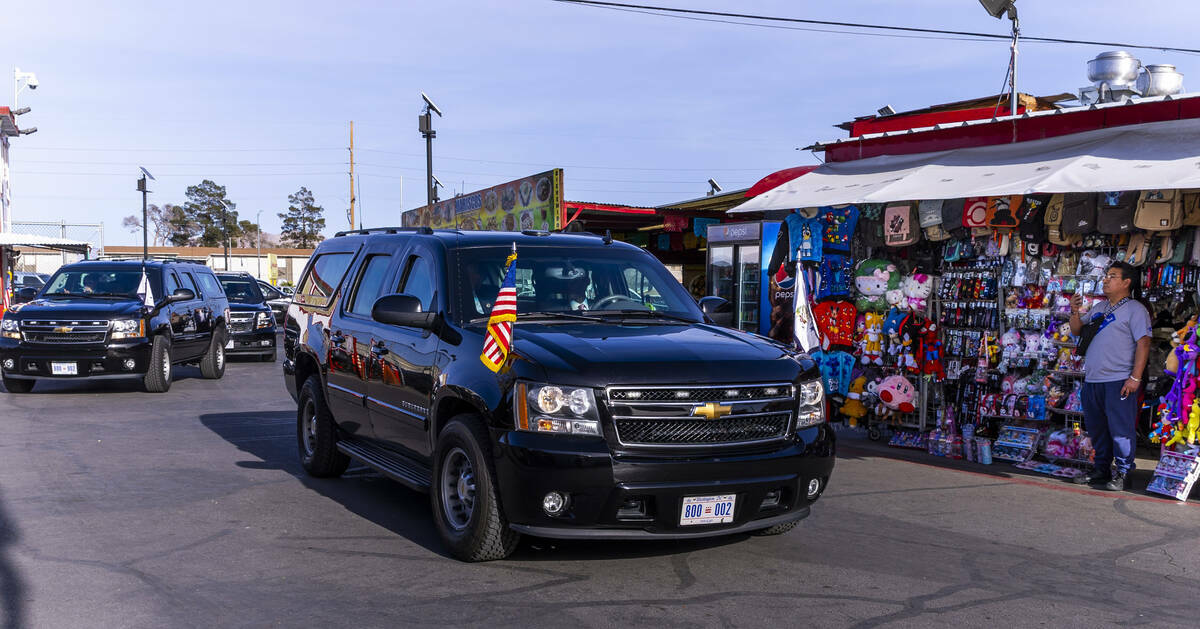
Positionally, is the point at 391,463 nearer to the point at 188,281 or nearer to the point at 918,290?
the point at 918,290

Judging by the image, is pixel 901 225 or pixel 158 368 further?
pixel 158 368

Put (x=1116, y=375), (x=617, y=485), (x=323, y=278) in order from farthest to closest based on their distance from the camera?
(x=323, y=278), (x=1116, y=375), (x=617, y=485)

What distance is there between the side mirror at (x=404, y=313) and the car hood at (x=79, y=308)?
9410mm

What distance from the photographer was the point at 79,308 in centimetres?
1391

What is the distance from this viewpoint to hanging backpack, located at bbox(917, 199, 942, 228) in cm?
1023

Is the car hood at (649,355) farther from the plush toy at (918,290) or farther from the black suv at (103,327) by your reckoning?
the black suv at (103,327)

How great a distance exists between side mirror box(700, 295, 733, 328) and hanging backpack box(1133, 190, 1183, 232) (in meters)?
4.13

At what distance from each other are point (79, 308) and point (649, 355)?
1137 centimetres

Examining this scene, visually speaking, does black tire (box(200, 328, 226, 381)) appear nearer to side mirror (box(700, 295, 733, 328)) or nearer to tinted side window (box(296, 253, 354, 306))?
tinted side window (box(296, 253, 354, 306))

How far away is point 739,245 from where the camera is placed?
13.8m

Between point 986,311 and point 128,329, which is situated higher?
point 986,311

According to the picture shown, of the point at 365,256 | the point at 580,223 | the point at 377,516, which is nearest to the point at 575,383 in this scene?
the point at 377,516

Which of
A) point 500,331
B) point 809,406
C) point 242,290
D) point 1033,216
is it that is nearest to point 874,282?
point 1033,216

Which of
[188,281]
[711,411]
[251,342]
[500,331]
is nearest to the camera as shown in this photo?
[711,411]
